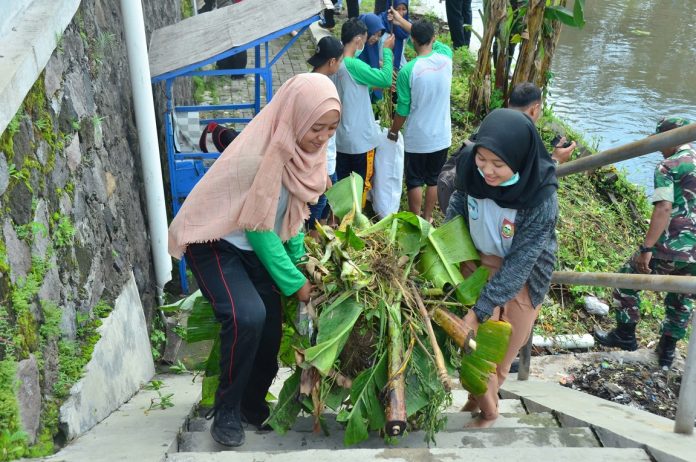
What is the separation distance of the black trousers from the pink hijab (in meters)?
7.14

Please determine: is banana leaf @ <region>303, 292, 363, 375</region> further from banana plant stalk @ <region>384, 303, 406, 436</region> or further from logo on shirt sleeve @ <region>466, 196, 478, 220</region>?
logo on shirt sleeve @ <region>466, 196, 478, 220</region>

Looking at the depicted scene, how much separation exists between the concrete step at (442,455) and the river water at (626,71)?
6.24 metres

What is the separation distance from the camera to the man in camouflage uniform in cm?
444

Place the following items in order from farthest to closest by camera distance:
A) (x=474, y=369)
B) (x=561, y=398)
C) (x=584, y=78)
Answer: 1. (x=584, y=78)
2. (x=561, y=398)
3. (x=474, y=369)

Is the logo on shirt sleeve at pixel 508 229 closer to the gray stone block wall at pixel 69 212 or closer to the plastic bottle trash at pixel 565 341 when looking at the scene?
the gray stone block wall at pixel 69 212

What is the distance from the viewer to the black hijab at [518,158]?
9.39 ft

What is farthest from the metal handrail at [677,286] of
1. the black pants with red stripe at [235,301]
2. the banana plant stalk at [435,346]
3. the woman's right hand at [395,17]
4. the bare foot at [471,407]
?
the woman's right hand at [395,17]

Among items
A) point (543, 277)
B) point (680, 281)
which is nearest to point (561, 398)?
point (543, 277)

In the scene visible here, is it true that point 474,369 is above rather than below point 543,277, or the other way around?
below

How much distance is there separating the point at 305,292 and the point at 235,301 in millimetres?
307

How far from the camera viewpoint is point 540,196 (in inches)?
116

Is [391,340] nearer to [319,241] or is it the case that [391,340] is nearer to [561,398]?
[319,241]

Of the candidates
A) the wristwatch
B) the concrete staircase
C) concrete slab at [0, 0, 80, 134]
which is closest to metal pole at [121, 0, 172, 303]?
concrete slab at [0, 0, 80, 134]

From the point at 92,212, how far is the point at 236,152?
4.01 ft
